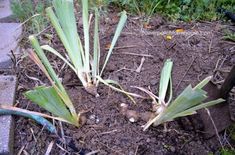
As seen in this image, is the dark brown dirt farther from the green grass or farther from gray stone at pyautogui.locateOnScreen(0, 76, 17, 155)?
the green grass

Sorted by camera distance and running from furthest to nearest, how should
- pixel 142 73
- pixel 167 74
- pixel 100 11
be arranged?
pixel 100 11 < pixel 142 73 < pixel 167 74

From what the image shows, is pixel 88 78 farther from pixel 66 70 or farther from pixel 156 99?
pixel 156 99

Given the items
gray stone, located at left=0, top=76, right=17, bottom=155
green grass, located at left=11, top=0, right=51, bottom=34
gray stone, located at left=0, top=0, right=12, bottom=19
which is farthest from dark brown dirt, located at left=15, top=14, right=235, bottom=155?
gray stone, located at left=0, top=0, right=12, bottom=19

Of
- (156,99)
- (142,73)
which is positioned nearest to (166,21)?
(142,73)

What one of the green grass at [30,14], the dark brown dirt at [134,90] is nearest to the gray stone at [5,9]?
the green grass at [30,14]

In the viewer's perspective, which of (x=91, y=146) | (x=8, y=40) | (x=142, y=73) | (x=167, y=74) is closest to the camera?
(x=91, y=146)
